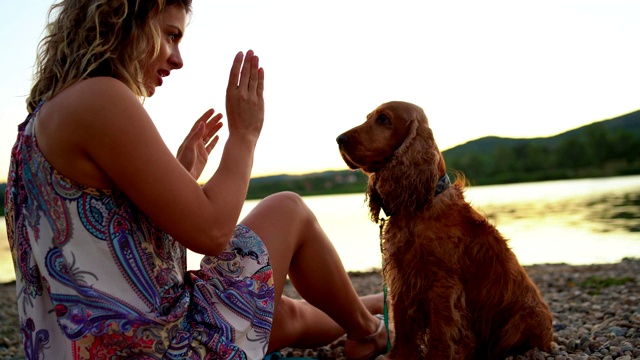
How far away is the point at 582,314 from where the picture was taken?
408 cm

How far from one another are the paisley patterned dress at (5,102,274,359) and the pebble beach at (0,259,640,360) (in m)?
1.38

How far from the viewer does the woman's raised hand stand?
1984 millimetres

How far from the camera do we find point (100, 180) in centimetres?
179

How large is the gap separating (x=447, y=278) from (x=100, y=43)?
1824 millimetres

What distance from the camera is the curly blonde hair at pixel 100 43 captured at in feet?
6.13

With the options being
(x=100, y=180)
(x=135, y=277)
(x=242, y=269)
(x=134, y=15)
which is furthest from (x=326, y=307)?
(x=134, y=15)

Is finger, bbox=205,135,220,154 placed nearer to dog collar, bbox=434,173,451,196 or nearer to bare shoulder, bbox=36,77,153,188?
bare shoulder, bbox=36,77,153,188

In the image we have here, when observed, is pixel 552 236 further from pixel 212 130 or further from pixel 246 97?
pixel 246 97

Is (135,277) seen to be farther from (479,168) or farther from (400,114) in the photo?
(479,168)

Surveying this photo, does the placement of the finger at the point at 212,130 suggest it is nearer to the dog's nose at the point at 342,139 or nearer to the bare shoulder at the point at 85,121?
the dog's nose at the point at 342,139

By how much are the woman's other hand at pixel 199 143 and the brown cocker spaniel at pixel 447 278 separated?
3.13 feet

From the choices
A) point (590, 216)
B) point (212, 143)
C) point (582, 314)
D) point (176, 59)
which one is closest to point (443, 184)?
Answer: point (212, 143)

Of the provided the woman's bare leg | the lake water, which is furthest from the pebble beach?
the lake water

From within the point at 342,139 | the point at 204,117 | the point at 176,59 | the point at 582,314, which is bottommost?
the point at 582,314
